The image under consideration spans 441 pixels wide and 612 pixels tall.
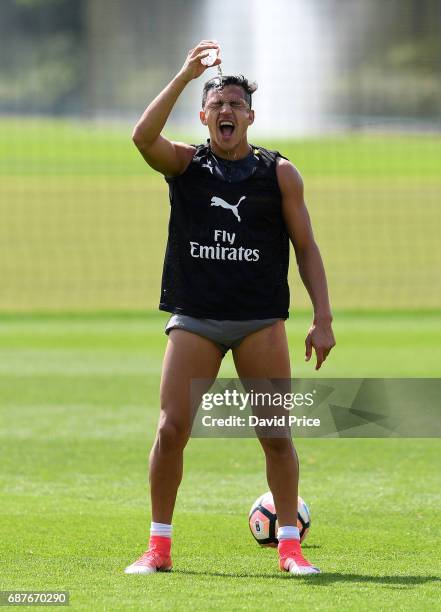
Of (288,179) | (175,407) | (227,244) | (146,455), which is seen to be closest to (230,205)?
(227,244)

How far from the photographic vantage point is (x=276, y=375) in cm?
679

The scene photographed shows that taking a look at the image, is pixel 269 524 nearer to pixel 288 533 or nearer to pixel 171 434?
pixel 288 533

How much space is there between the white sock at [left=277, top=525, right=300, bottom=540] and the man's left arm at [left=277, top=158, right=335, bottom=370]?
0.76 metres

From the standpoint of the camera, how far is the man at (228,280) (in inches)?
266

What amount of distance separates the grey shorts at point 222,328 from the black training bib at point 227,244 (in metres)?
0.03

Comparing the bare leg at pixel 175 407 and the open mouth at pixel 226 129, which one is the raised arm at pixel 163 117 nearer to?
the open mouth at pixel 226 129

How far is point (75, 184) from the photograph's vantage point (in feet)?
161

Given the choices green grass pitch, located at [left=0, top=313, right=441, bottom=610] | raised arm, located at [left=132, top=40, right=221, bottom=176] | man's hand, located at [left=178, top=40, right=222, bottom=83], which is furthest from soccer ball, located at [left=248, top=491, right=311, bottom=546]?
man's hand, located at [left=178, top=40, right=222, bottom=83]

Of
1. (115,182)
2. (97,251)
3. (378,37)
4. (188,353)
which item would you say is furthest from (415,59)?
(188,353)

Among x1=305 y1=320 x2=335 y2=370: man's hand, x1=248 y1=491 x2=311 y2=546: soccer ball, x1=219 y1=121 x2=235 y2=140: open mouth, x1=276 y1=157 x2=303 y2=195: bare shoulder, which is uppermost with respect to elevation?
x1=219 y1=121 x2=235 y2=140: open mouth

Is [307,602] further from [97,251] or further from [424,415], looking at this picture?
[97,251]

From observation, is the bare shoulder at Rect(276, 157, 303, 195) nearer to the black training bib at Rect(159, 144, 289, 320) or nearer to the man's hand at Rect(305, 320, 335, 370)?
the black training bib at Rect(159, 144, 289, 320)

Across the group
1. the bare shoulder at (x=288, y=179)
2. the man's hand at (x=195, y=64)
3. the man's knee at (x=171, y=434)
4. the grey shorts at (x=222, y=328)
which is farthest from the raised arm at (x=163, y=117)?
the man's knee at (x=171, y=434)

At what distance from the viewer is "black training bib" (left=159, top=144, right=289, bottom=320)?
22.2ft
